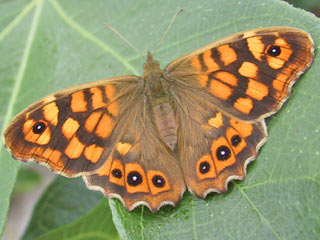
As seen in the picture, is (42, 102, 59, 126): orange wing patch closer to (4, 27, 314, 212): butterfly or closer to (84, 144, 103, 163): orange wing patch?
(4, 27, 314, 212): butterfly

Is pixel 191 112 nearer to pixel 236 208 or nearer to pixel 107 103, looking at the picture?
pixel 107 103

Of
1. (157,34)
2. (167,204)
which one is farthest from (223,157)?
(157,34)

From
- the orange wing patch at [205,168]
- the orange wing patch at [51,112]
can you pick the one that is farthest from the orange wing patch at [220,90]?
the orange wing patch at [51,112]

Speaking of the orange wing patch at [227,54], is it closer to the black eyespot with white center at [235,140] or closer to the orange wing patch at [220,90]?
the orange wing patch at [220,90]

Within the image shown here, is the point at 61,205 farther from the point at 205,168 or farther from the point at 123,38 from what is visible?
the point at 205,168

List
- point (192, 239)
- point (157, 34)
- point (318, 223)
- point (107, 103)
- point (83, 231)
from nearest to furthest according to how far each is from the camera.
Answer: point (318, 223) → point (192, 239) → point (107, 103) → point (157, 34) → point (83, 231)

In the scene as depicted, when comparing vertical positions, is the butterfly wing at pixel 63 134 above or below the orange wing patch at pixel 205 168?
above

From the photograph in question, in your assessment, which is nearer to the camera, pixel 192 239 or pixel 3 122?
pixel 192 239
